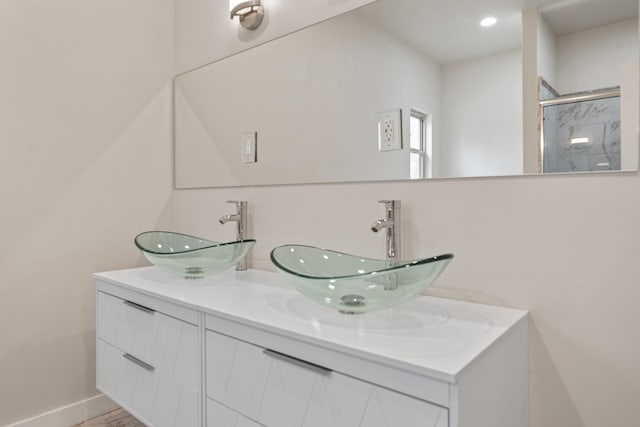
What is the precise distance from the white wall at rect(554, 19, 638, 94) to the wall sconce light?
46.7 inches

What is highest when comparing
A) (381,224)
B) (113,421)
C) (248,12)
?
(248,12)

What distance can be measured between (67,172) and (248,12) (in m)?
1.07

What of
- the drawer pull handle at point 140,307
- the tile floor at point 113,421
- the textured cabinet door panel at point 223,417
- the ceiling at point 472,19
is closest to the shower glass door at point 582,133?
the ceiling at point 472,19

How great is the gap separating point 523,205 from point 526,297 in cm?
25

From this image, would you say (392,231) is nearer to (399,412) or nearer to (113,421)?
(399,412)

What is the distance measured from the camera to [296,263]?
137 centimetres

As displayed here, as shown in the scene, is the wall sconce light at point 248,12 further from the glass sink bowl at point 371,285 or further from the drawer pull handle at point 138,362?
the drawer pull handle at point 138,362

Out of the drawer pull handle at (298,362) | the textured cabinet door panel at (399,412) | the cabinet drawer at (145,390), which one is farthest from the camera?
the cabinet drawer at (145,390)

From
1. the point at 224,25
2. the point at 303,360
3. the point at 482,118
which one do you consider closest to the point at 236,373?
the point at 303,360

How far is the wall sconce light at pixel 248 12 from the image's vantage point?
1.72m

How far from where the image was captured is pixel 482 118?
3.92ft

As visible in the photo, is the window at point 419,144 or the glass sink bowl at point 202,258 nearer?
the window at point 419,144

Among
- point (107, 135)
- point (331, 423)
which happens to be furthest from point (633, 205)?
point (107, 135)

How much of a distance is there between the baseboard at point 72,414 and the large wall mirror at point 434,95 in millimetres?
1199
